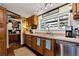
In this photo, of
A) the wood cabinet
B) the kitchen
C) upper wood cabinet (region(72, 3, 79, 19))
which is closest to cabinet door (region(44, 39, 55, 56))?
the kitchen

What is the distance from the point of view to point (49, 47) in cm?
268

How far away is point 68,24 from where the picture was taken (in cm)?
251

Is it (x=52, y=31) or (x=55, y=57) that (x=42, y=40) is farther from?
(x=55, y=57)

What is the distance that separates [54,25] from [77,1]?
2.04 feet

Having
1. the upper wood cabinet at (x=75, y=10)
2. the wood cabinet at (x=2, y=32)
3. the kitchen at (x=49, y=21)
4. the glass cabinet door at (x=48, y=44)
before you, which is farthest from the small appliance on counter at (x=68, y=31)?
the wood cabinet at (x=2, y=32)

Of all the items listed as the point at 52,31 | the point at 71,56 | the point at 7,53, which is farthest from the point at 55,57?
the point at 7,53

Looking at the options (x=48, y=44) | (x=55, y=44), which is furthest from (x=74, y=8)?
(x=48, y=44)

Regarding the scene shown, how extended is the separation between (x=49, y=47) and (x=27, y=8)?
0.91 m

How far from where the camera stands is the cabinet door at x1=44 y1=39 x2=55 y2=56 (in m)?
2.51

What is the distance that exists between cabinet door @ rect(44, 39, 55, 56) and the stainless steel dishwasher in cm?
18

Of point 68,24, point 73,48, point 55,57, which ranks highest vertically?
point 68,24

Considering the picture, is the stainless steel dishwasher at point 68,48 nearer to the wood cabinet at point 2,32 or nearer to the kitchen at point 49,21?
the kitchen at point 49,21

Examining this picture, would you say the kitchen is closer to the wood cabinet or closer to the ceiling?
the ceiling

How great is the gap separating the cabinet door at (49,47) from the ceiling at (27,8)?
0.64m
